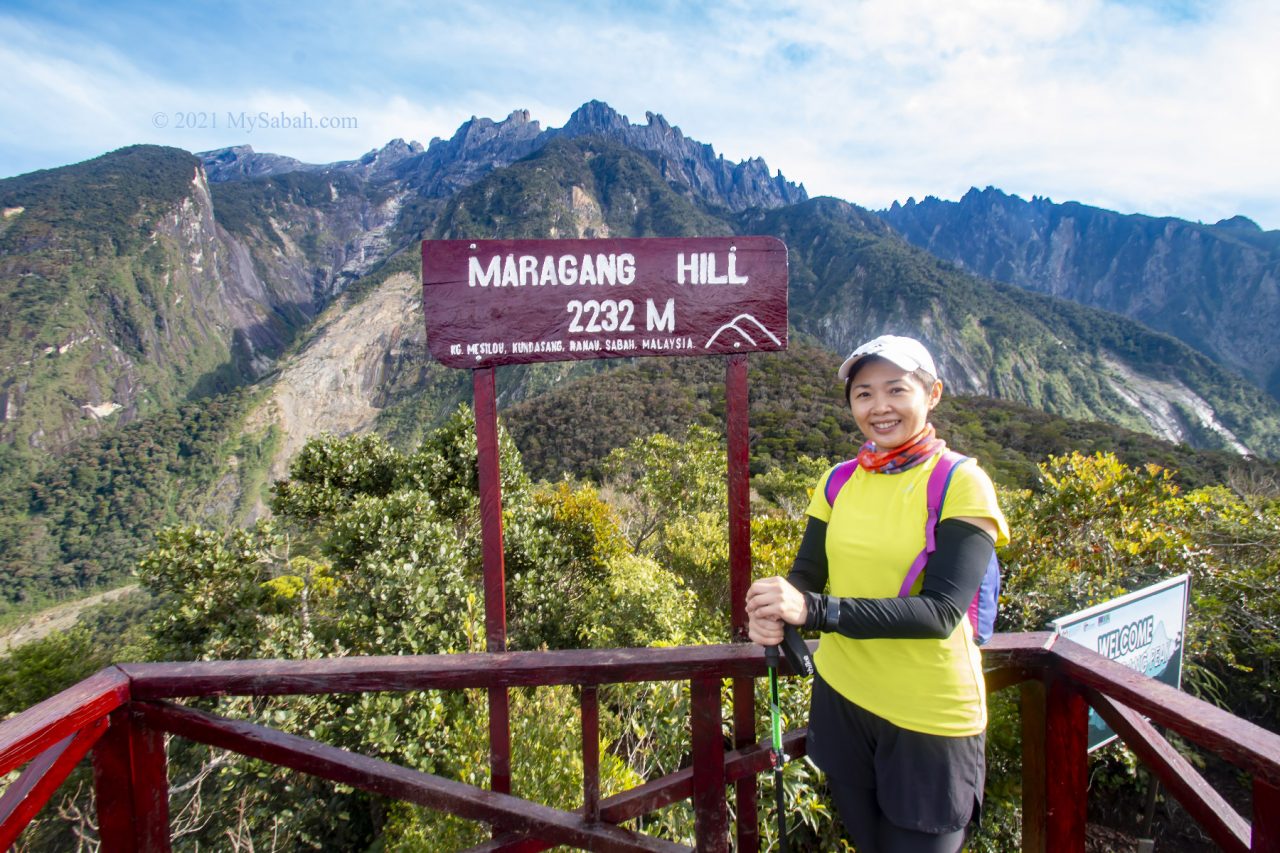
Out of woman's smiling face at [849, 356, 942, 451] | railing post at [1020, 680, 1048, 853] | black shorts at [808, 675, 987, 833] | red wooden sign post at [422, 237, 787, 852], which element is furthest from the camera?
red wooden sign post at [422, 237, 787, 852]

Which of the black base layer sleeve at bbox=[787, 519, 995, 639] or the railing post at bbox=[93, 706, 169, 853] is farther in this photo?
the railing post at bbox=[93, 706, 169, 853]

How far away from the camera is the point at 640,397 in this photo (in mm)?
43844

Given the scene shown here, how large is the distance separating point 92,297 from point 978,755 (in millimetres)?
135965

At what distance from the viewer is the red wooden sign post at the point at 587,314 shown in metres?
2.01

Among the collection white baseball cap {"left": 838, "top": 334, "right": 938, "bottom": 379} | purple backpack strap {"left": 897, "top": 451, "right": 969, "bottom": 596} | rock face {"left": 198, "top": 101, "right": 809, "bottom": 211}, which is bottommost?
purple backpack strap {"left": 897, "top": 451, "right": 969, "bottom": 596}

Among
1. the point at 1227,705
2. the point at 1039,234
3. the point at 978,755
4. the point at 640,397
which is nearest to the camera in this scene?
the point at 978,755

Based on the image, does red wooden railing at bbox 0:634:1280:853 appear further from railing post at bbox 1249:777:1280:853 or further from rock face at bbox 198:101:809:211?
rock face at bbox 198:101:809:211

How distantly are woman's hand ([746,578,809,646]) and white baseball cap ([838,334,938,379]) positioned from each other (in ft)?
1.87

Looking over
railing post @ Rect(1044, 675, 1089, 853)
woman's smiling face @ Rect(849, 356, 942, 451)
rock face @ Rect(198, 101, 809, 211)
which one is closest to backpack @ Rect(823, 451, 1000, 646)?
woman's smiling face @ Rect(849, 356, 942, 451)

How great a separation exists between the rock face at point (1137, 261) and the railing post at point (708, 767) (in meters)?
149

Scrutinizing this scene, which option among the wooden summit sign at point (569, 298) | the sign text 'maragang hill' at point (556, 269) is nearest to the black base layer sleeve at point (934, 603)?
the wooden summit sign at point (569, 298)

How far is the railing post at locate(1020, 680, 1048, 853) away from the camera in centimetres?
184

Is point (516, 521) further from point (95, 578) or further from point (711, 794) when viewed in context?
point (95, 578)

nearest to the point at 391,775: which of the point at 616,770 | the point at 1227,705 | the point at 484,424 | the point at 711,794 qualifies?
the point at 711,794
